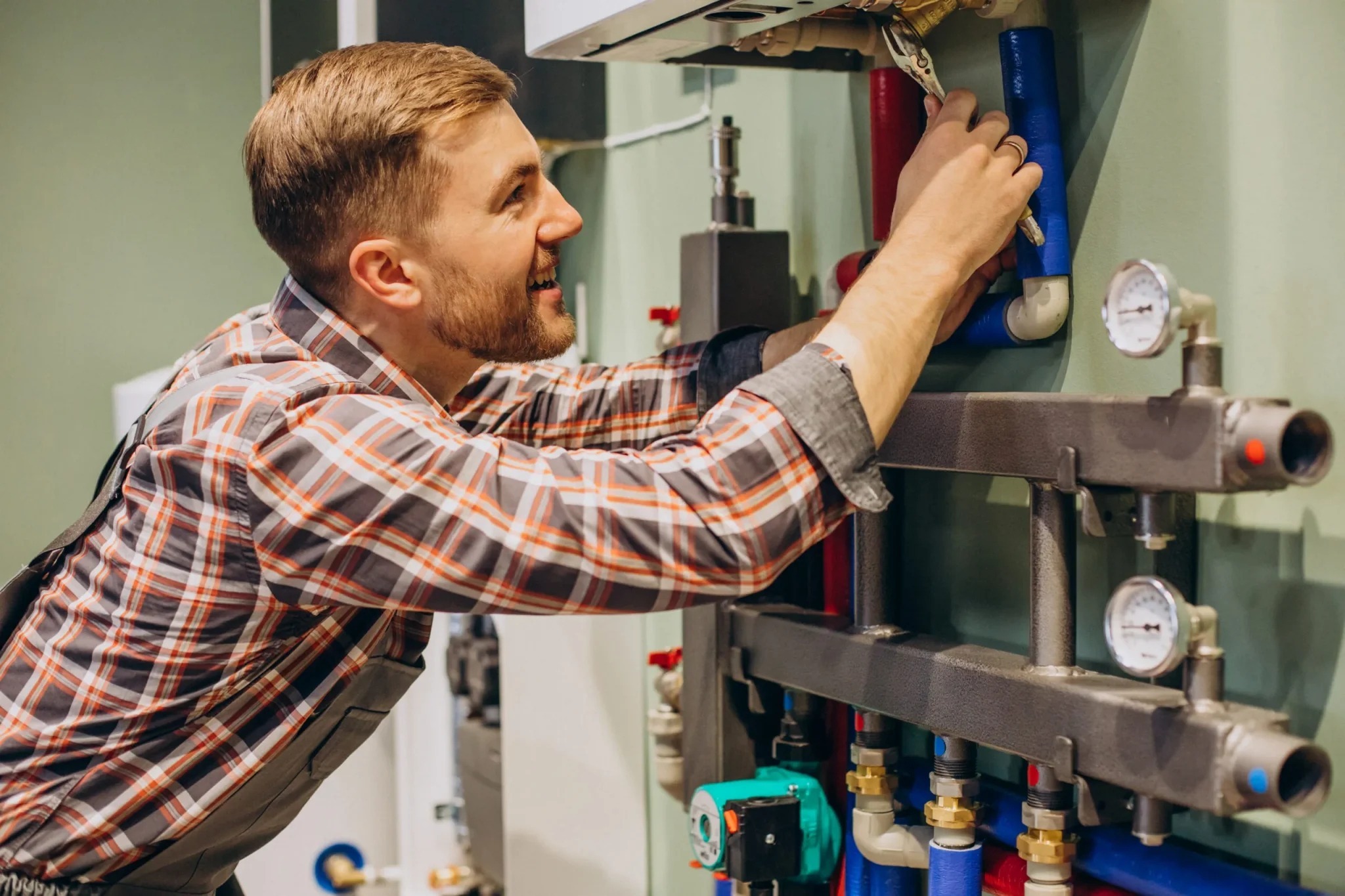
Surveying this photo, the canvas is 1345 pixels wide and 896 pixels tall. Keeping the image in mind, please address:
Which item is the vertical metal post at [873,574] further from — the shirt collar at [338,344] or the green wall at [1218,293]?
the shirt collar at [338,344]

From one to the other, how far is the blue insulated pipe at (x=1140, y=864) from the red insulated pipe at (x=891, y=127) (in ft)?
1.51

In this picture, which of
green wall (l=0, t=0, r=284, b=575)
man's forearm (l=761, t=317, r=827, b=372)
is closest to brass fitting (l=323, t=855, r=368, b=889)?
green wall (l=0, t=0, r=284, b=575)

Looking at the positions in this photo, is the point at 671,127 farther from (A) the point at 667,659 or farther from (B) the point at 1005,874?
(B) the point at 1005,874

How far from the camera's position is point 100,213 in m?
2.21

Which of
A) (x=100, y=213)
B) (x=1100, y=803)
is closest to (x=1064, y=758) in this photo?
(x=1100, y=803)

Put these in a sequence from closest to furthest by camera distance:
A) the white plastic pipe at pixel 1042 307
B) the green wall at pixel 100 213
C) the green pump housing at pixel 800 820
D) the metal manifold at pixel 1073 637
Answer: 1. the metal manifold at pixel 1073 637
2. the white plastic pipe at pixel 1042 307
3. the green pump housing at pixel 800 820
4. the green wall at pixel 100 213

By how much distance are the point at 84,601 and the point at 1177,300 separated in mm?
771

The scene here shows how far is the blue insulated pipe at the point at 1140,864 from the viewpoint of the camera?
31.9 inches

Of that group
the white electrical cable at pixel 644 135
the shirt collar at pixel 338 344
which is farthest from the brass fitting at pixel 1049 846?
the white electrical cable at pixel 644 135

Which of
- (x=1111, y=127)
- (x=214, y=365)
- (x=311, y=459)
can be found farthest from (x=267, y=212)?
(x=1111, y=127)

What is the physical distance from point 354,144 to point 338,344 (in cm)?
15

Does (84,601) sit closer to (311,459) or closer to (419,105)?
(311,459)

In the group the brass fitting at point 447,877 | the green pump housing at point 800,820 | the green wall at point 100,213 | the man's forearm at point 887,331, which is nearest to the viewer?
the man's forearm at point 887,331

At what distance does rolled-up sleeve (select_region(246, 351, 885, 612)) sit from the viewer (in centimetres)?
81
